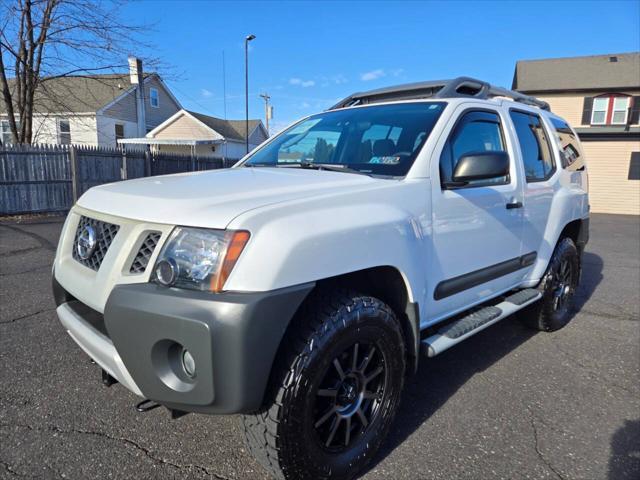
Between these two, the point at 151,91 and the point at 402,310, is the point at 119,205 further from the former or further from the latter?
the point at 151,91

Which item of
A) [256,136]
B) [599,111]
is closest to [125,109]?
[256,136]

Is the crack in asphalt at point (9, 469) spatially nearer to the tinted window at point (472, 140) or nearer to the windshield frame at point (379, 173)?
the windshield frame at point (379, 173)

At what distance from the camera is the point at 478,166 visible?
2422 millimetres

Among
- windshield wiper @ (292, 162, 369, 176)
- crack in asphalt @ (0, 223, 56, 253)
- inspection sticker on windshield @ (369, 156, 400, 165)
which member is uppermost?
inspection sticker on windshield @ (369, 156, 400, 165)

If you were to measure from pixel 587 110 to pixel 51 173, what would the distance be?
22134 millimetres

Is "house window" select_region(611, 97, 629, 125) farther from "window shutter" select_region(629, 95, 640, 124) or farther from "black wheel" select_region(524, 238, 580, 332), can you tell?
"black wheel" select_region(524, 238, 580, 332)

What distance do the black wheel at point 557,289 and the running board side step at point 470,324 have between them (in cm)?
48

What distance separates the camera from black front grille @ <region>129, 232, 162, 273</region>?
5.82 feet

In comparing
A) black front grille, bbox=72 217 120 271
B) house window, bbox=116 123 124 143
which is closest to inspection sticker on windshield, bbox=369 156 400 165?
black front grille, bbox=72 217 120 271

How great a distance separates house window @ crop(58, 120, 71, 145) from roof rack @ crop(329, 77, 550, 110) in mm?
26650

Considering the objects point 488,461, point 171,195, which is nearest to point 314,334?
point 171,195

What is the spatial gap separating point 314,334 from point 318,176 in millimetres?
937

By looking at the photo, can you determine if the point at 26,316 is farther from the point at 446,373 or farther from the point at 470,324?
the point at 470,324

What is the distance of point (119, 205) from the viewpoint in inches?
79.0
